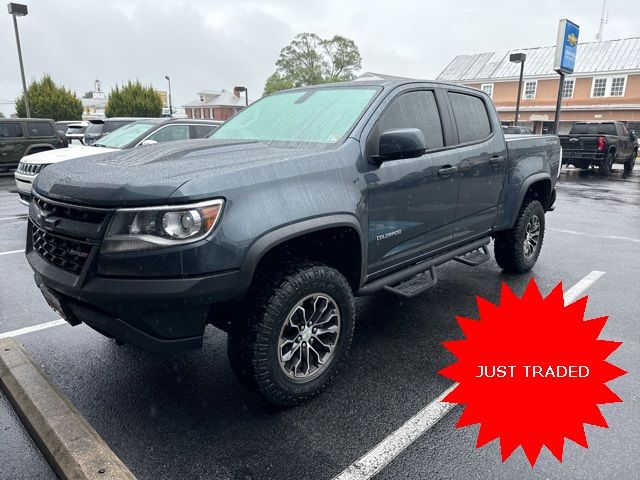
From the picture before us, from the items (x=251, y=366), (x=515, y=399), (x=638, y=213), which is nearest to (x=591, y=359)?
(x=515, y=399)

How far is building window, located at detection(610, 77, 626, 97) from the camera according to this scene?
119 ft

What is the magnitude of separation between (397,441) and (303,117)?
7.47ft

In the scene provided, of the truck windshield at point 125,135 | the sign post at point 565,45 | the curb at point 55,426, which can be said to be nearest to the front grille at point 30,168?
the truck windshield at point 125,135

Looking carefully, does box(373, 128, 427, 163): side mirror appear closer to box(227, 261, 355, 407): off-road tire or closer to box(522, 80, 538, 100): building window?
box(227, 261, 355, 407): off-road tire

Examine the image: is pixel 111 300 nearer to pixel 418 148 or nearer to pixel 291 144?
pixel 291 144

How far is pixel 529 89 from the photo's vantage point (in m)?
40.6

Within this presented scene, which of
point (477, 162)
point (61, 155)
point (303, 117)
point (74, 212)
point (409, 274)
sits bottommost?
point (409, 274)

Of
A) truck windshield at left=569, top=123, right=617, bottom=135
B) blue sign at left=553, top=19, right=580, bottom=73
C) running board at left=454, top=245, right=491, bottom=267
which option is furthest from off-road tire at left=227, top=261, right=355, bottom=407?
truck windshield at left=569, top=123, right=617, bottom=135

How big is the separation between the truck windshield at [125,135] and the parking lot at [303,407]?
3993mm

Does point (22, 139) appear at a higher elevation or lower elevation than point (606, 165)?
higher

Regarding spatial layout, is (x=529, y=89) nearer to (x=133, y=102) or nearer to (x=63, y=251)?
(x=133, y=102)

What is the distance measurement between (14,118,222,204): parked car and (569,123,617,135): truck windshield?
14.9 metres

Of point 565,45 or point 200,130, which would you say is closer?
point 200,130

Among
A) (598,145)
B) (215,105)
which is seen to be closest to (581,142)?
(598,145)
